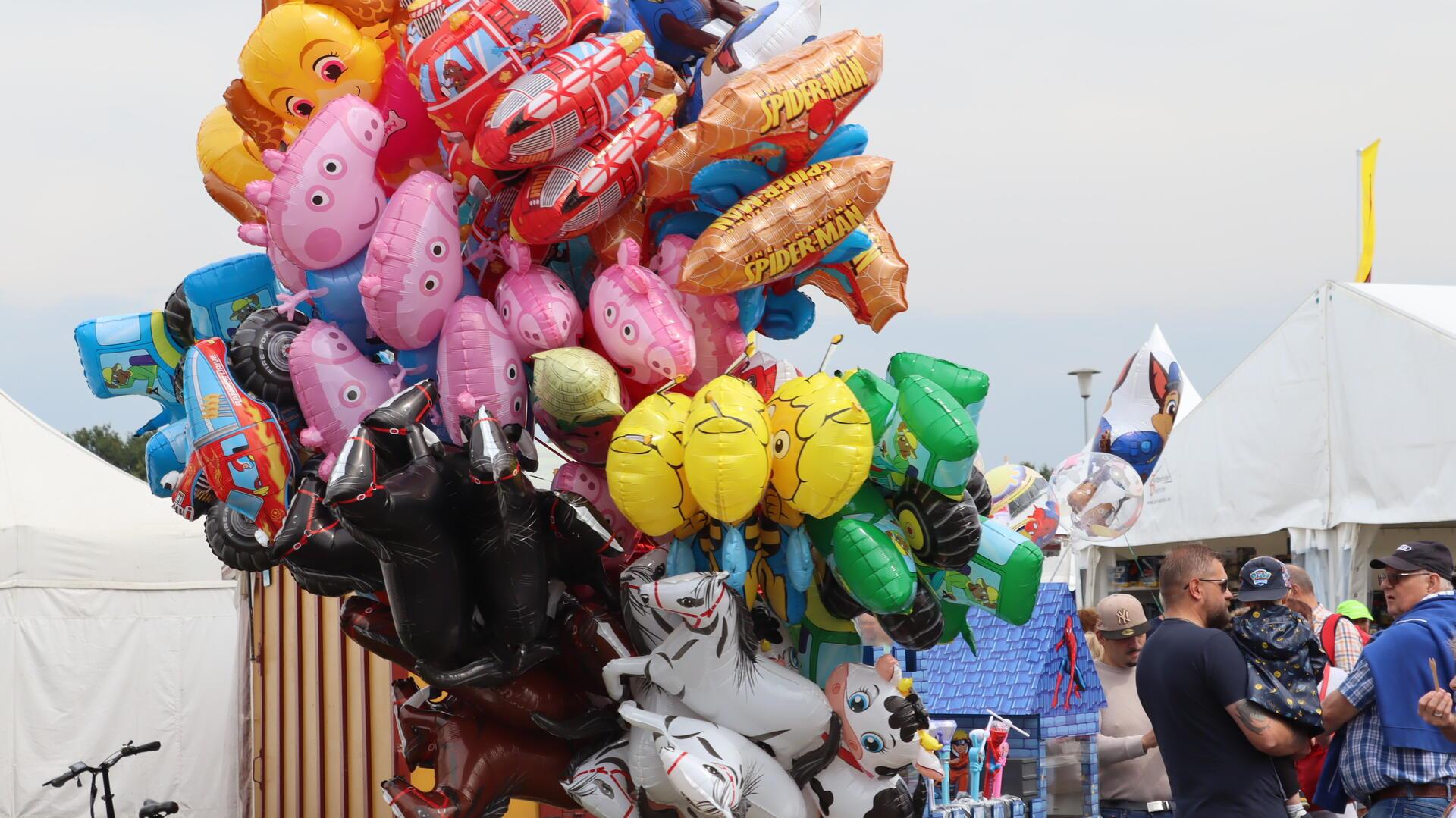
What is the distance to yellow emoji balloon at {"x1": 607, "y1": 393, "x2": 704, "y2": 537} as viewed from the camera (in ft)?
11.3

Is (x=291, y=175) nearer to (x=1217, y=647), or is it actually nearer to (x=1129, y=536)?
(x=1217, y=647)

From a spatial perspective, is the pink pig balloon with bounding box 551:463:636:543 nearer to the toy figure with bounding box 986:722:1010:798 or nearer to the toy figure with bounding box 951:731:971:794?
the toy figure with bounding box 986:722:1010:798

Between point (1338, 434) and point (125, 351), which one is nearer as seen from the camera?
point (125, 351)

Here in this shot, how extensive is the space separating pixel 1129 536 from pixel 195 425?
10.4 metres

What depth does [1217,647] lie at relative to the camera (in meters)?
4.27

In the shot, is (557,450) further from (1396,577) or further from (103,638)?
(103,638)

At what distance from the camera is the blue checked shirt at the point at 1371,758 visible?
170 inches

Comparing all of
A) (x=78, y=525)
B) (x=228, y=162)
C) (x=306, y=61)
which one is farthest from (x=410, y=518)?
(x=78, y=525)

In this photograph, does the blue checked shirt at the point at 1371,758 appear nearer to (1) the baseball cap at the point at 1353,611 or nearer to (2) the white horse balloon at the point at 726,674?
(2) the white horse balloon at the point at 726,674

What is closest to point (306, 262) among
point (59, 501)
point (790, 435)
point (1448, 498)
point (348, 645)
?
point (790, 435)

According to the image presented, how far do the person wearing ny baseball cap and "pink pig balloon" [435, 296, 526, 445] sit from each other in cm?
279

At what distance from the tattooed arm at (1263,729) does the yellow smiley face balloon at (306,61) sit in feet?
10.2

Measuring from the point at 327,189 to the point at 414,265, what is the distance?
1.04ft

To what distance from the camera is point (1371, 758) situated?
4.45m
